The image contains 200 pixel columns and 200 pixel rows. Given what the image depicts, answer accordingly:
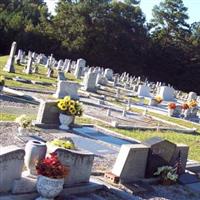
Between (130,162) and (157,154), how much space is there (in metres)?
0.99

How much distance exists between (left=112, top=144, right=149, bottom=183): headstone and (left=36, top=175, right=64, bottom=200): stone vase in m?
2.60

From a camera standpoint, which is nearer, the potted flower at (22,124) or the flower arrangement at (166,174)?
the flower arrangement at (166,174)

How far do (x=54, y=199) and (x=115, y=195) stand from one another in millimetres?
1645

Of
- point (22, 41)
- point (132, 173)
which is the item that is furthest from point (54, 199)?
point (22, 41)

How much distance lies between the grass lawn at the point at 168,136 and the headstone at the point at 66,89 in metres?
5.37

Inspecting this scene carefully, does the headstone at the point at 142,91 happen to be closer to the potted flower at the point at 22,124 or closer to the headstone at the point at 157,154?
the potted flower at the point at 22,124

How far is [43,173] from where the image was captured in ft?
26.5

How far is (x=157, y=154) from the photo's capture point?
11281 mm

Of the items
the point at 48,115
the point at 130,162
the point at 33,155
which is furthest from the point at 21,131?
the point at 33,155

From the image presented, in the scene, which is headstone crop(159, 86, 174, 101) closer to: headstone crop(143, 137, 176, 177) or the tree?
headstone crop(143, 137, 176, 177)

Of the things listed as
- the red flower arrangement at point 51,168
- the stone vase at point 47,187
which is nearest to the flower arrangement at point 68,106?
the red flower arrangement at point 51,168

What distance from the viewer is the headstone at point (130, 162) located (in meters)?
10.4

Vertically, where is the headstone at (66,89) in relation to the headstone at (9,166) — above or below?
above

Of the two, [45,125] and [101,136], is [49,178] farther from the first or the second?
[101,136]
